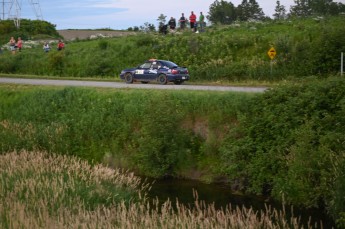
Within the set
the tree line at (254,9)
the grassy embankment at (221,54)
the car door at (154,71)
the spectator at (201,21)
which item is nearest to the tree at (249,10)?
the tree line at (254,9)

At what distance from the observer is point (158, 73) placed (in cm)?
3578

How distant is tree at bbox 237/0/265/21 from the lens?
255 feet

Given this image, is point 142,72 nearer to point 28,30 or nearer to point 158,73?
point 158,73

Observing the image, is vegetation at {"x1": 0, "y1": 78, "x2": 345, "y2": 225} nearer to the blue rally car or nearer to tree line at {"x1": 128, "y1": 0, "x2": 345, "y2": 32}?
the blue rally car

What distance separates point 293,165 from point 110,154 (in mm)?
9682

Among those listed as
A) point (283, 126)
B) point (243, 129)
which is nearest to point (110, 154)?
point (243, 129)

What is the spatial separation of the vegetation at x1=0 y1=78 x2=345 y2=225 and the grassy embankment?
9.99m

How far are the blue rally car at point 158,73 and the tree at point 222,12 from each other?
43.2 meters

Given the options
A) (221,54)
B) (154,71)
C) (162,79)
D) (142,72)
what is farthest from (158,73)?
(221,54)

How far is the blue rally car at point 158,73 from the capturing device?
35188mm

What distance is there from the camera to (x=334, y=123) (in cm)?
2017

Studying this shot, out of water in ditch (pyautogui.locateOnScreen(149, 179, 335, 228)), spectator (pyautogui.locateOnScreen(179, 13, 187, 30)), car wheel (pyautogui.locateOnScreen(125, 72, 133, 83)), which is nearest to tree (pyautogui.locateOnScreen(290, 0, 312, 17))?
spectator (pyautogui.locateOnScreen(179, 13, 187, 30))

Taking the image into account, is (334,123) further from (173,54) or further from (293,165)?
(173,54)

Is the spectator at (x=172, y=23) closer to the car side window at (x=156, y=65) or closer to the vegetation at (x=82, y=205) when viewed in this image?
the car side window at (x=156, y=65)
